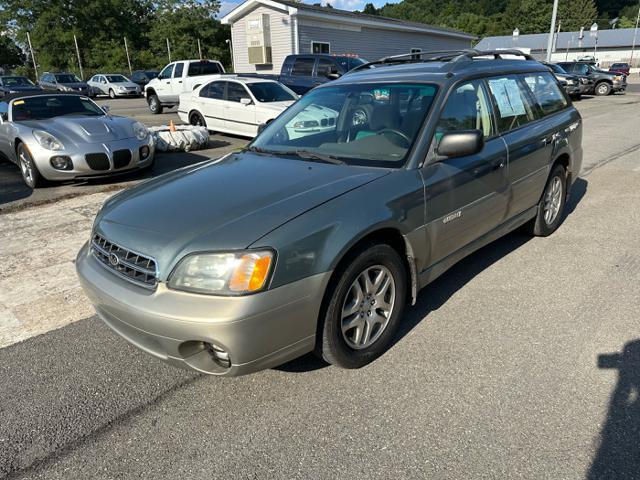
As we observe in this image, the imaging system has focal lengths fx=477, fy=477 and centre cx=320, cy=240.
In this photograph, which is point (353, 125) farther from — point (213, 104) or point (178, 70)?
point (178, 70)

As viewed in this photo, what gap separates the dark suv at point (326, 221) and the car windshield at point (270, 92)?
7475mm

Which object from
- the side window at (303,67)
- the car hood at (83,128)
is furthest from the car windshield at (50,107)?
the side window at (303,67)

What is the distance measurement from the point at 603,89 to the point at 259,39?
18.4 meters

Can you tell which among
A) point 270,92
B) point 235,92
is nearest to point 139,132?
point 235,92

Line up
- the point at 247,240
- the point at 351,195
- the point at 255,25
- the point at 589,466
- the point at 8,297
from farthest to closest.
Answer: the point at 255,25, the point at 8,297, the point at 351,195, the point at 247,240, the point at 589,466

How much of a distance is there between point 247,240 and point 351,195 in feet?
2.25

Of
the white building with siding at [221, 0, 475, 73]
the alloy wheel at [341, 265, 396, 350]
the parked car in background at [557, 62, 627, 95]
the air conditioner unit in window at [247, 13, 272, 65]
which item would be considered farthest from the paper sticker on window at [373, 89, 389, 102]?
Answer: the parked car in background at [557, 62, 627, 95]

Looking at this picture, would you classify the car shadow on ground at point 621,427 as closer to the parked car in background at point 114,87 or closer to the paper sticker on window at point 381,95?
the paper sticker on window at point 381,95

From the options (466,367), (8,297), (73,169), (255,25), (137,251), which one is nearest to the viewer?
(137,251)

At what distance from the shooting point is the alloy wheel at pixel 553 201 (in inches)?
187

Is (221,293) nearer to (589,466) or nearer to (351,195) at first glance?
(351,195)

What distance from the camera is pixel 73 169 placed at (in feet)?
22.4

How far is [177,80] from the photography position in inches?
687

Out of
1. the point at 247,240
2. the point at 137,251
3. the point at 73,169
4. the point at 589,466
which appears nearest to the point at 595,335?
the point at 589,466
